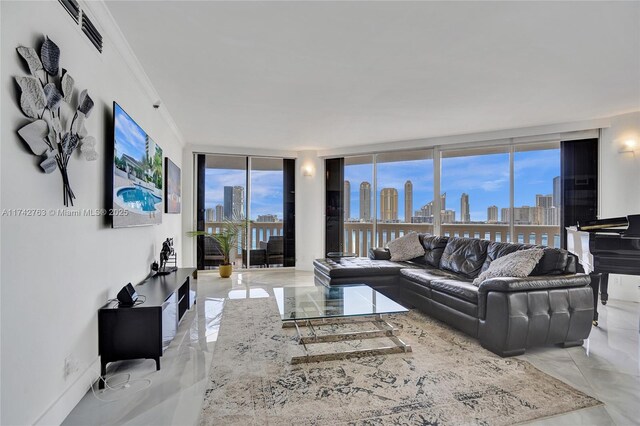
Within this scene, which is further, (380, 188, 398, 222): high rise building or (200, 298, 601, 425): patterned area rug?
(380, 188, 398, 222): high rise building

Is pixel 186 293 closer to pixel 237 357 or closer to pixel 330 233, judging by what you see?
pixel 237 357

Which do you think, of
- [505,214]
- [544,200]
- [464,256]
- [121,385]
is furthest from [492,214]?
[121,385]

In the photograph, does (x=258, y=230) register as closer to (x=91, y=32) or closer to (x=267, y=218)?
(x=267, y=218)

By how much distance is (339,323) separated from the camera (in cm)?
314

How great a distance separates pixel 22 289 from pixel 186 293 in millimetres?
1962

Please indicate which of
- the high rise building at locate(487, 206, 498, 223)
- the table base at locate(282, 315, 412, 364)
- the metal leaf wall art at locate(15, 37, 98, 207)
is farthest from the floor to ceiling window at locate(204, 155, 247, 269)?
the high rise building at locate(487, 206, 498, 223)

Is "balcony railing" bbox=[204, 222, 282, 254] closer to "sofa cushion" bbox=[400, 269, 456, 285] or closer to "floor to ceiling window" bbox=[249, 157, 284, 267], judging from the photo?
"floor to ceiling window" bbox=[249, 157, 284, 267]

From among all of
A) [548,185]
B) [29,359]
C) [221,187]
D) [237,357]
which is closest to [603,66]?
[548,185]

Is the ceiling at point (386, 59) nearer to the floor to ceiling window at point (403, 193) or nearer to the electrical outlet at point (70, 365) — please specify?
the floor to ceiling window at point (403, 193)

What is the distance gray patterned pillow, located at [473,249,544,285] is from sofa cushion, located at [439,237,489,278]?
69 cm

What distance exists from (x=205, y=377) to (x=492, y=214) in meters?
5.04

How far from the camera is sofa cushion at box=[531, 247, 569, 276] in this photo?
2.74 m

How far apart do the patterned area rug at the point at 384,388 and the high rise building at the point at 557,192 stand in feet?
11.1

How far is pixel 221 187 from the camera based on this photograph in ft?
20.3
